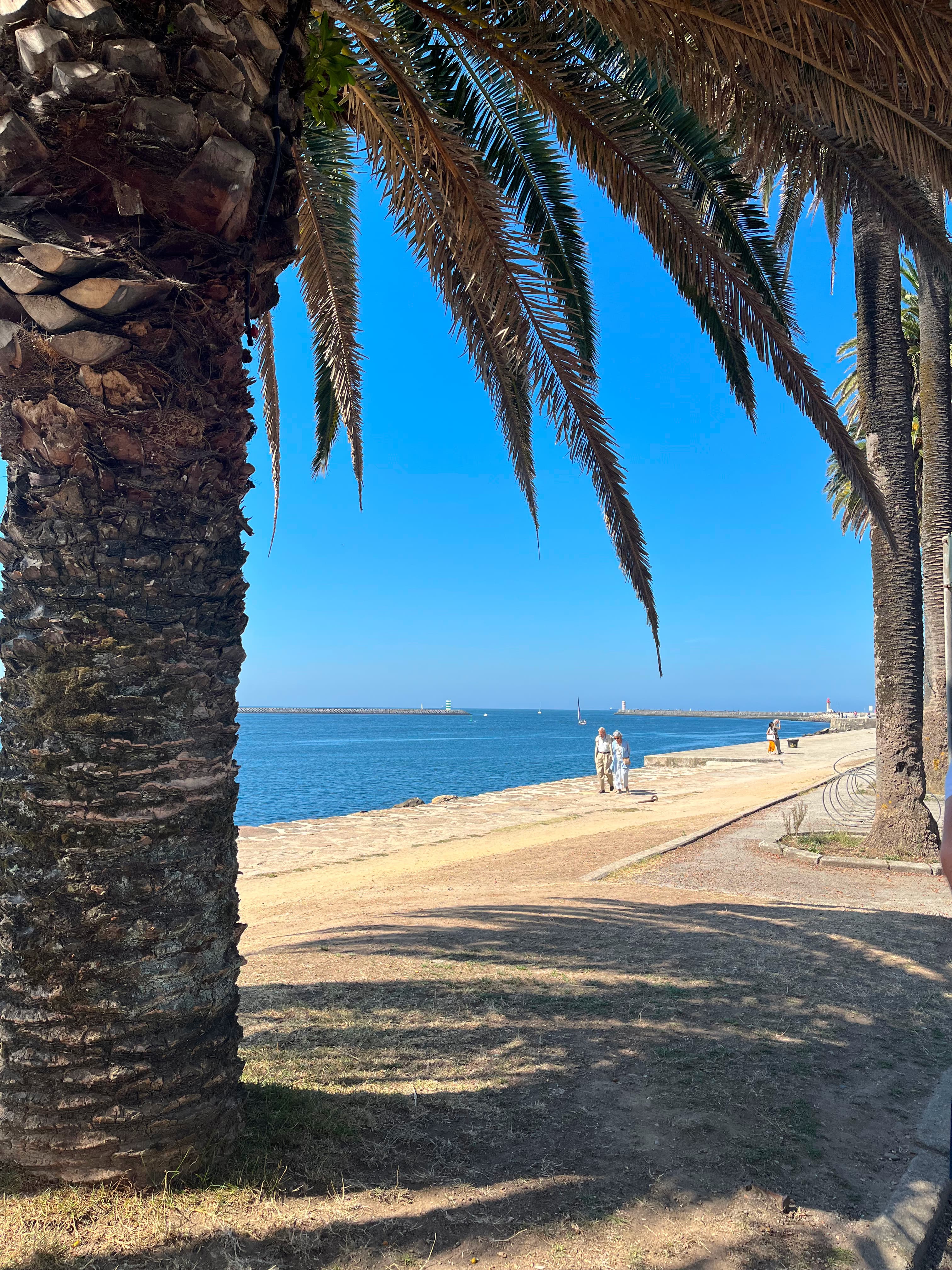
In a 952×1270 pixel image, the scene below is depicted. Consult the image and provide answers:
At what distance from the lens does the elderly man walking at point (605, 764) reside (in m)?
21.5

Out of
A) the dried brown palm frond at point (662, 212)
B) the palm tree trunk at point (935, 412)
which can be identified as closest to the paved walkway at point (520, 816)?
the palm tree trunk at point (935, 412)

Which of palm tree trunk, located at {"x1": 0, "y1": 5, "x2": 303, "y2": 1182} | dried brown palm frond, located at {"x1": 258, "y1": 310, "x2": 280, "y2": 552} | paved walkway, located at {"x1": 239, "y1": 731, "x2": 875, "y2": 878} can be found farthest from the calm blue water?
palm tree trunk, located at {"x1": 0, "y1": 5, "x2": 303, "y2": 1182}

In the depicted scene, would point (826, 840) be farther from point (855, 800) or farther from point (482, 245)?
point (482, 245)

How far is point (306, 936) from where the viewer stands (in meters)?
6.81

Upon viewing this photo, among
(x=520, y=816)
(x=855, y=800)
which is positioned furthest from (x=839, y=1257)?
(x=855, y=800)

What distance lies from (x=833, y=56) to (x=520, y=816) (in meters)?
15.0

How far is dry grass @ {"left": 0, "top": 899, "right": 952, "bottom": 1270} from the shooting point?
2535 mm

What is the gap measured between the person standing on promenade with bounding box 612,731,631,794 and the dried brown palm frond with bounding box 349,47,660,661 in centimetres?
1600

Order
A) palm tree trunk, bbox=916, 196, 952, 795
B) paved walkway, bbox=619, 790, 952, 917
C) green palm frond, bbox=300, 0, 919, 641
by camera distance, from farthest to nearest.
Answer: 1. palm tree trunk, bbox=916, 196, 952, 795
2. paved walkway, bbox=619, 790, 952, 917
3. green palm frond, bbox=300, 0, 919, 641

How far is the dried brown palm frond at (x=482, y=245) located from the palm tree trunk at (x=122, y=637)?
7.61 ft

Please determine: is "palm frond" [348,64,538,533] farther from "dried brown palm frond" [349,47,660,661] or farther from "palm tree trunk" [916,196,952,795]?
"palm tree trunk" [916,196,952,795]

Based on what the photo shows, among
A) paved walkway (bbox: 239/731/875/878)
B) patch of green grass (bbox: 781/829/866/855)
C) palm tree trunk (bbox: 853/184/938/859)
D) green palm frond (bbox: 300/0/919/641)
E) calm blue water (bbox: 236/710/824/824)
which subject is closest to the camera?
green palm frond (bbox: 300/0/919/641)

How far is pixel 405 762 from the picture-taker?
257 ft

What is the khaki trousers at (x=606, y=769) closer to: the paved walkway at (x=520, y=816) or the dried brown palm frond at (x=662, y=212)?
the paved walkway at (x=520, y=816)
